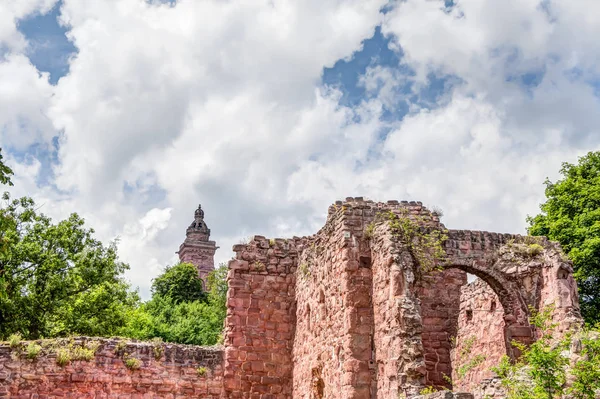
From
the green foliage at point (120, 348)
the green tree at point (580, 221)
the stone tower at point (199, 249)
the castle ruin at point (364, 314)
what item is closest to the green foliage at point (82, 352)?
the castle ruin at point (364, 314)

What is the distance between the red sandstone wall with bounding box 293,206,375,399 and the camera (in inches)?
460

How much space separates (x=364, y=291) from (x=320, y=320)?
6.19ft

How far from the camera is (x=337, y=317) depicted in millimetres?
12531

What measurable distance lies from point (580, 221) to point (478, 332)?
11866 mm

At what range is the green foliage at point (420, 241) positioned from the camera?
38.1 ft

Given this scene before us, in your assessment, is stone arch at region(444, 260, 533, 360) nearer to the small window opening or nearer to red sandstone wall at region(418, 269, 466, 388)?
the small window opening

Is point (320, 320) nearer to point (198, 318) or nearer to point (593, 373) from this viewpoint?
point (593, 373)

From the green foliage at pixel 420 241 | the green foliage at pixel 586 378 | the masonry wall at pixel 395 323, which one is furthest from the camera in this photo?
the green foliage at pixel 420 241

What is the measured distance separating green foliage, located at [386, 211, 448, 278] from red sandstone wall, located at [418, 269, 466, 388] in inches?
128

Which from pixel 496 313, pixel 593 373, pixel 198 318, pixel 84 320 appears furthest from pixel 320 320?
pixel 198 318

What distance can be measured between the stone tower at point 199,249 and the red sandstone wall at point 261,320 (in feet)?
215

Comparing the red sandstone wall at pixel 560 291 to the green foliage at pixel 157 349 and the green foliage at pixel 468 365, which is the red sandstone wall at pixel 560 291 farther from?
the green foliage at pixel 157 349

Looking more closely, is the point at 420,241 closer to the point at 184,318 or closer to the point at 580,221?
the point at 580,221

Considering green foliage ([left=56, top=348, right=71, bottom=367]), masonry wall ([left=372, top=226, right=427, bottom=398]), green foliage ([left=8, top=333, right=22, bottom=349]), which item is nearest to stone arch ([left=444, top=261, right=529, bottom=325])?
masonry wall ([left=372, top=226, right=427, bottom=398])
